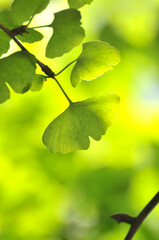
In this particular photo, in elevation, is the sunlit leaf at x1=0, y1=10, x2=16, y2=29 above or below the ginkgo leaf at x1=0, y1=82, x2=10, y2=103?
above

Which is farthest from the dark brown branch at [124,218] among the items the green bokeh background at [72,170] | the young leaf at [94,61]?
the green bokeh background at [72,170]

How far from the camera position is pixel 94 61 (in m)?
0.35

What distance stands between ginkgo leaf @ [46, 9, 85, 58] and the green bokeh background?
0.89 metres

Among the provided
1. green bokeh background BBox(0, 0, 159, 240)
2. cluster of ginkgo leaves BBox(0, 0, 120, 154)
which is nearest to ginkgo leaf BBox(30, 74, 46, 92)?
cluster of ginkgo leaves BBox(0, 0, 120, 154)

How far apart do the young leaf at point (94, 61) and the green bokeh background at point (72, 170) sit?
0.88 meters

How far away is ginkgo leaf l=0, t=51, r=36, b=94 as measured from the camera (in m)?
0.33

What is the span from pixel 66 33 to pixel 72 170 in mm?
1030

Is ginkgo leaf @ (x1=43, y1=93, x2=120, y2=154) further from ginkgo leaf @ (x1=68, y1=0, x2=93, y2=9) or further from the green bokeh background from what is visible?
the green bokeh background

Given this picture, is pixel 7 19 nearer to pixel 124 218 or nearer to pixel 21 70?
pixel 21 70

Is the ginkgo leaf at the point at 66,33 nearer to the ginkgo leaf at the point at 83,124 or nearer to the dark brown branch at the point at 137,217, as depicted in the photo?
the ginkgo leaf at the point at 83,124

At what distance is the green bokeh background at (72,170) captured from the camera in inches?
49.3

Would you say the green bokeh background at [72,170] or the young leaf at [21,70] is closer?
the young leaf at [21,70]

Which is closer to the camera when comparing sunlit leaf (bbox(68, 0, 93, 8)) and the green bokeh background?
sunlit leaf (bbox(68, 0, 93, 8))

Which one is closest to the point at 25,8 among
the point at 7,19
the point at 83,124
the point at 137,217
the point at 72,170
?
the point at 7,19
